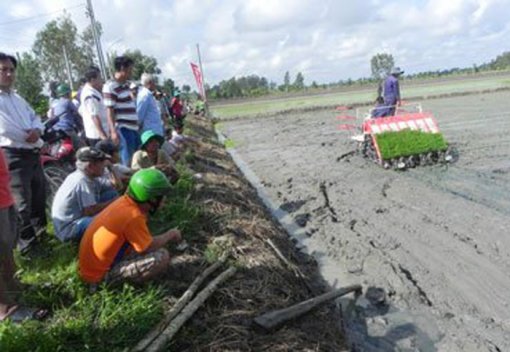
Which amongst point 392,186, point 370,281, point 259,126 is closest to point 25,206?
point 370,281

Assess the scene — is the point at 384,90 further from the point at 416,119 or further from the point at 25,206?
the point at 25,206

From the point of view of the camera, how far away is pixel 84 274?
4.42 m

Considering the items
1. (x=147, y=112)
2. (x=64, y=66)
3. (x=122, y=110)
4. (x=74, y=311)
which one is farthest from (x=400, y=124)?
(x=64, y=66)

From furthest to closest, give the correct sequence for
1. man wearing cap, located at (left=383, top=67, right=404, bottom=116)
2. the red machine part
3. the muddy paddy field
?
man wearing cap, located at (left=383, top=67, right=404, bottom=116), the red machine part, the muddy paddy field

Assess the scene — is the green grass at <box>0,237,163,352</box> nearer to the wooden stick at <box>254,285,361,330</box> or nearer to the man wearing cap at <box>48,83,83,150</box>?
the wooden stick at <box>254,285,361,330</box>

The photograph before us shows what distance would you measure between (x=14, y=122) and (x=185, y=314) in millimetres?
2580

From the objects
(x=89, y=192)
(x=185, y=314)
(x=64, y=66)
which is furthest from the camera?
(x=64, y=66)

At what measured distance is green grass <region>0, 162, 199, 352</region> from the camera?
11.8 feet

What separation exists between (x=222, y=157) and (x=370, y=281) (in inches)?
371

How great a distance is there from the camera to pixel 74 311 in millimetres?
4168

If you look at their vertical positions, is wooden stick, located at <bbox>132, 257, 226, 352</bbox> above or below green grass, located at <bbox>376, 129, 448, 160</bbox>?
above

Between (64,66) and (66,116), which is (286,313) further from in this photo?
(64,66)

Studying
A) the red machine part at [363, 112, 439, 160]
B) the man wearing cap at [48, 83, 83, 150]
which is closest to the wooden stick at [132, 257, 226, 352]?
the man wearing cap at [48, 83, 83, 150]

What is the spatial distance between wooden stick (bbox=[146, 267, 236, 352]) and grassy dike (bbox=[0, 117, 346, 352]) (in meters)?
0.09
